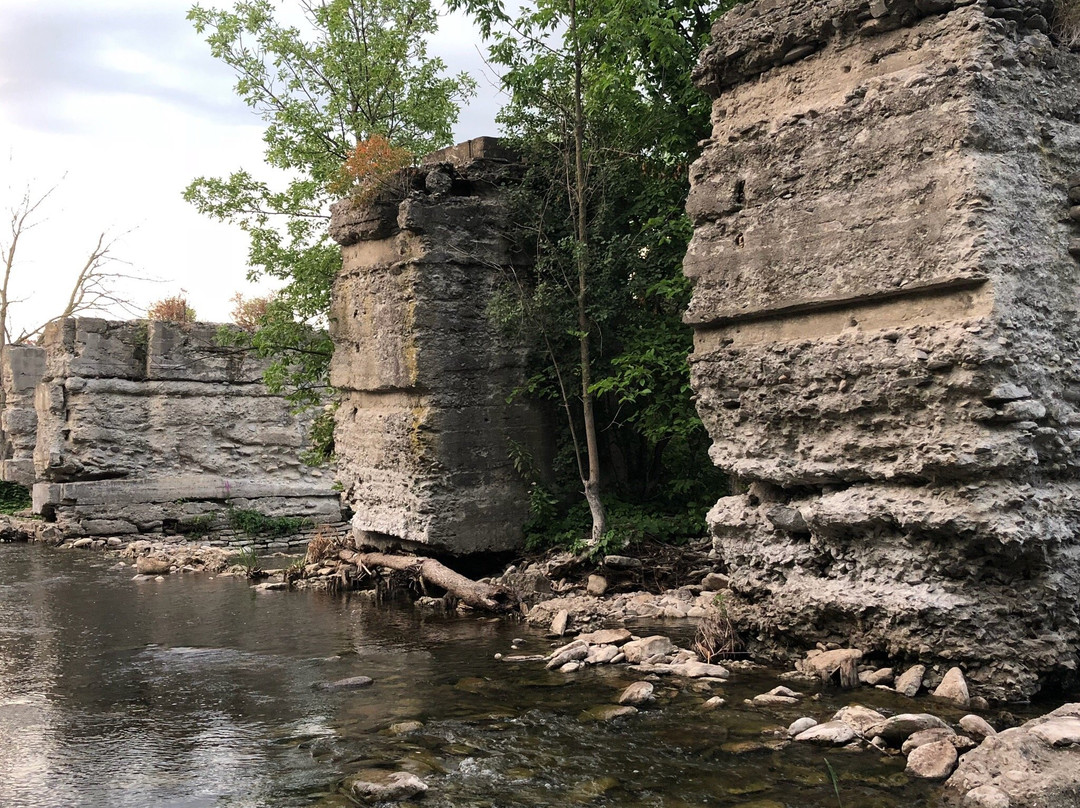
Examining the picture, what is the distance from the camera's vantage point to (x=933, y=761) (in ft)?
12.6

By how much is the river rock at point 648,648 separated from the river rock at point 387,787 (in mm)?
2207

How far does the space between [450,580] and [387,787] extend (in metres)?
4.47

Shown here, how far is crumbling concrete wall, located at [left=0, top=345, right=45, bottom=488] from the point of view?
669 inches

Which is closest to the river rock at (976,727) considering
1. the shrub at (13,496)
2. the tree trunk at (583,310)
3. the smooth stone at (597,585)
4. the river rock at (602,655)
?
the river rock at (602,655)

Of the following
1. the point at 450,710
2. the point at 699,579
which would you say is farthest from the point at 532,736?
the point at 699,579

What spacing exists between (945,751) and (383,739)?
2.44 m

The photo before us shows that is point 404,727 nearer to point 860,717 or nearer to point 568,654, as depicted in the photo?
point 568,654

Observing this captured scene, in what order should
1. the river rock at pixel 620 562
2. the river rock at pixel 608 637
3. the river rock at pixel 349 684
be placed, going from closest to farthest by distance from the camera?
the river rock at pixel 349 684, the river rock at pixel 608 637, the river rock at pixel 620 562

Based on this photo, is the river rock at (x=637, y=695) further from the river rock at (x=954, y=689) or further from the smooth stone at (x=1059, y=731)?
the smooth stone at (x=1059, y=731)

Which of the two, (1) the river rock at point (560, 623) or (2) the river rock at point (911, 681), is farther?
(1) the river rock at point (560, 623)

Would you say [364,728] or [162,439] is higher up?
[162,439]

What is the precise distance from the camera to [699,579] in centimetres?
789

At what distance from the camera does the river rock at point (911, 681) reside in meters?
4.80

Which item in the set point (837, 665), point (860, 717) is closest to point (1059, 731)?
point (860, 717)
